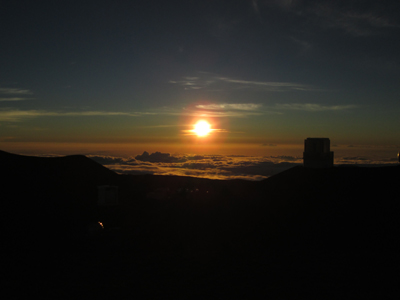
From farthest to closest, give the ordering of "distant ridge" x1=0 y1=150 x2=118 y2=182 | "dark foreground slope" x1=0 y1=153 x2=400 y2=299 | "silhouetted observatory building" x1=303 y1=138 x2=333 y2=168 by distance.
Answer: "distant ridge" x1=0 y1=150 x2=118 y2=182 → "silhouetted observatory building" x1=303 y1=138 x2=333 y2=168 → "dark foreground slope" x1=0 y1=153 x2=400 y2=299

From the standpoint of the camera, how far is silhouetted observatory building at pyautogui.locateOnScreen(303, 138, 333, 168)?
29.8m

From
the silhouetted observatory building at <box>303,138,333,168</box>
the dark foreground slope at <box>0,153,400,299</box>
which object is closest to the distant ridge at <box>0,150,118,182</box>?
the dark foreground slope at <box>0,153,400,299</box>

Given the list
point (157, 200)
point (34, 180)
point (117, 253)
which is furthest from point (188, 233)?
point (34, 180)

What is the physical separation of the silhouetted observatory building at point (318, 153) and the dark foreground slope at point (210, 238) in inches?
41.9

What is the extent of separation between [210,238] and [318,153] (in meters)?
16.5

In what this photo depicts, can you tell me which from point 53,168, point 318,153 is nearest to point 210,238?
point 318,153

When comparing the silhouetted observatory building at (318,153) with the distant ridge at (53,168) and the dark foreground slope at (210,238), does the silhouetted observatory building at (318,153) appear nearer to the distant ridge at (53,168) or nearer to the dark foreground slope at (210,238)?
the dark foreground slope at (210,238)

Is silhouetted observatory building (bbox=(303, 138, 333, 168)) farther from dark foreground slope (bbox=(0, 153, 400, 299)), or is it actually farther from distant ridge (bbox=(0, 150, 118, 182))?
distant ridge (bbox=(0, 150, 118, 182))

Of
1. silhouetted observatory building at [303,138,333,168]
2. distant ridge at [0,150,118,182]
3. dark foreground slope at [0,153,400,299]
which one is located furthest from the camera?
distant ridge at [0,150,118,182]

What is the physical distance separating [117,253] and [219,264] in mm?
5314

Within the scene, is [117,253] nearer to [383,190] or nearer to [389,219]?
[389,219]

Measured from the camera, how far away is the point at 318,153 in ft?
98.2

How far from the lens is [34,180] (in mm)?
29750

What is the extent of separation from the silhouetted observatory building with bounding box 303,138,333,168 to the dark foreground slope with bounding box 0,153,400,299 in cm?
106
